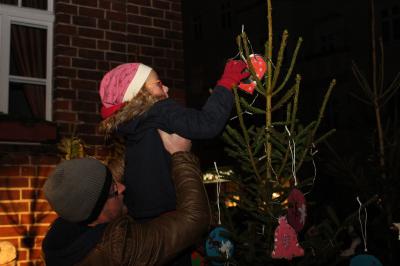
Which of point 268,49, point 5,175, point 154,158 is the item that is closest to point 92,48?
point 5,175

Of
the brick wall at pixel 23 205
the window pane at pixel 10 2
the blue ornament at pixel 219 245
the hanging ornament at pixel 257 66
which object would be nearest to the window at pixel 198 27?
the window pane at pixel 10 2

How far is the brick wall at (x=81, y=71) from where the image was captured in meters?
4.25

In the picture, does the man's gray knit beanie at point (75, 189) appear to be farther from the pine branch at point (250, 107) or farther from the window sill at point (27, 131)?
the window sill at point (27, 131)

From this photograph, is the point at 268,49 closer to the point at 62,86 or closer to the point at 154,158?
the point at 154,158

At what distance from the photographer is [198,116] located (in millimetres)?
2297

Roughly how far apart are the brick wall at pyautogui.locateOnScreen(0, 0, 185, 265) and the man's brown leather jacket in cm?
261

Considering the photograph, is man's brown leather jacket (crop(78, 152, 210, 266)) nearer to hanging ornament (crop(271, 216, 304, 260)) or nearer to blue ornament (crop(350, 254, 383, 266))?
hanging ornament (crop(271, 216, 304, 260))

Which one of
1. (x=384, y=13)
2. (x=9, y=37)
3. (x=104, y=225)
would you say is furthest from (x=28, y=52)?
(x=384, y=13)

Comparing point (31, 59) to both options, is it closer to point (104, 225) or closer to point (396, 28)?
point (104, 225)

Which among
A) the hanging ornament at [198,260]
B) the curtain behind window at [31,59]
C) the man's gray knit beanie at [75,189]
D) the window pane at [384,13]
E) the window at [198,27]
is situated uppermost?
the window at [198,27]

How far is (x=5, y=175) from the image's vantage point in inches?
166

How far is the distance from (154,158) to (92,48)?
2.63 m

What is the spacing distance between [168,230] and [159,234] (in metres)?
0.04

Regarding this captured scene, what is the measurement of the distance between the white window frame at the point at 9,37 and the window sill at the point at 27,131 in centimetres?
32
